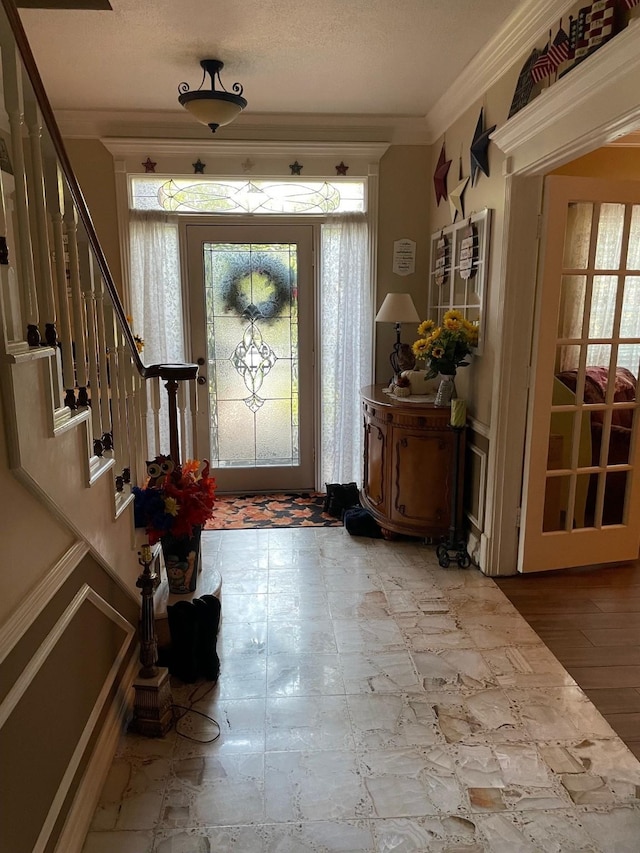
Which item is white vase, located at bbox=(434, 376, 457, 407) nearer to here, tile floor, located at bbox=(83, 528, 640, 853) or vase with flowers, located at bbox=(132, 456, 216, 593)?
tile floor, located at bbox=(83, 528, 640, 853)

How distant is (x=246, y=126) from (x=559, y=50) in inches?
94.0

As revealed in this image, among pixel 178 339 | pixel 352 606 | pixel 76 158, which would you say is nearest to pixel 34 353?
pixel 352 606

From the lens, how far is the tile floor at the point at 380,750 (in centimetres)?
171

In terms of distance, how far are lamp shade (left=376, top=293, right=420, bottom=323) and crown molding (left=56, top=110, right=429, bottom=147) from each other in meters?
1.23

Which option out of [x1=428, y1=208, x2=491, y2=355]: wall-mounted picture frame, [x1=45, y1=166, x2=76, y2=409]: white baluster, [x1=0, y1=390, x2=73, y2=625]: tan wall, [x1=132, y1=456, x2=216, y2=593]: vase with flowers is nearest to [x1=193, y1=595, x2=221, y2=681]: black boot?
[x1=132, y1=456, x2=216, y2=593]: vase with flowers

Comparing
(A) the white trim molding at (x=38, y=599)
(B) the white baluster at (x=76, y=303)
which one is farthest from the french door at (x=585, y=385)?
(A) the white trim molding at (x=38, y=599)

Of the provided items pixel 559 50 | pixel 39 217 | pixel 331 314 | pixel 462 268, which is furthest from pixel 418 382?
pixel 39 217

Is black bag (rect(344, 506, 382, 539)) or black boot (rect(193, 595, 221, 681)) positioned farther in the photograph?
black bag (rect(344, 506, 382, 539))

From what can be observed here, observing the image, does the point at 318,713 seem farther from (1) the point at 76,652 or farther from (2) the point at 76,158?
(2) the point at 76,158

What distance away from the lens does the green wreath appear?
14.7ft

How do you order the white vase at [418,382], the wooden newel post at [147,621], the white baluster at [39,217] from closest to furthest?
the white baluster at [39,217], the wooden newel post at [147,621], the white vase at [418,382]

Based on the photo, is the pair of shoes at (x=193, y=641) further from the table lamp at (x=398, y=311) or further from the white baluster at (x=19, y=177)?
the table lamp at (x=398, y=311)

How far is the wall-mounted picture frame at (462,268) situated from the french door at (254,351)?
37.2 inches

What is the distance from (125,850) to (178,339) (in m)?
3.42
